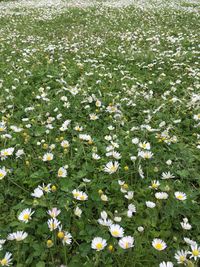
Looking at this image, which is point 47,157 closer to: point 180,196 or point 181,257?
point 180,196

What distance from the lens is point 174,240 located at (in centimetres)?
242

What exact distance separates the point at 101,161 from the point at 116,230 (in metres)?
1.09

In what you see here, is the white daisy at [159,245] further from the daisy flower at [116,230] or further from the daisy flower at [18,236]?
the daisy flower at [18,236]

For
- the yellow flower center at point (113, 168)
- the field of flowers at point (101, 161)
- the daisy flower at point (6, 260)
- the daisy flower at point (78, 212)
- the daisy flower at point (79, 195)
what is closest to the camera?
the daisy flower at point (6, 260)

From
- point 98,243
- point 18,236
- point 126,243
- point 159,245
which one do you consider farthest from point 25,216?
point 159,245

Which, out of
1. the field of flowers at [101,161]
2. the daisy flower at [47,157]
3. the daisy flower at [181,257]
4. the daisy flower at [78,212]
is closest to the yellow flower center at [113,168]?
the field of flowers at [101,161]

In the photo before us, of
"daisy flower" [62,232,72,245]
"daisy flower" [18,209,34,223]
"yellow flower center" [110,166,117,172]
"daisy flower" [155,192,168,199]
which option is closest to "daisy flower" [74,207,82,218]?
"daisy flower" [62,232,72,245]

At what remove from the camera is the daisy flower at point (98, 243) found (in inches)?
82.4

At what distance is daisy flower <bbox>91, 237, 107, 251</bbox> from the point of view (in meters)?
2.09

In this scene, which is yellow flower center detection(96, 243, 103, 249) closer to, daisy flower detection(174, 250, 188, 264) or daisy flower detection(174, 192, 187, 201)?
daisy flower detection(174, 250, 188, 264)

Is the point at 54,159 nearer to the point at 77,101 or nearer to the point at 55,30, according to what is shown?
the point at 77,101

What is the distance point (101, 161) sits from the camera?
326cm

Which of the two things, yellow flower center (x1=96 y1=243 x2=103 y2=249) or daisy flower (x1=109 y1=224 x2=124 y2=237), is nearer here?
yellow flower center (x1=96 y1=243 x2=103 y2=249)

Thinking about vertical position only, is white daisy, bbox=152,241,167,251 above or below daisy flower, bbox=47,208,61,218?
below
